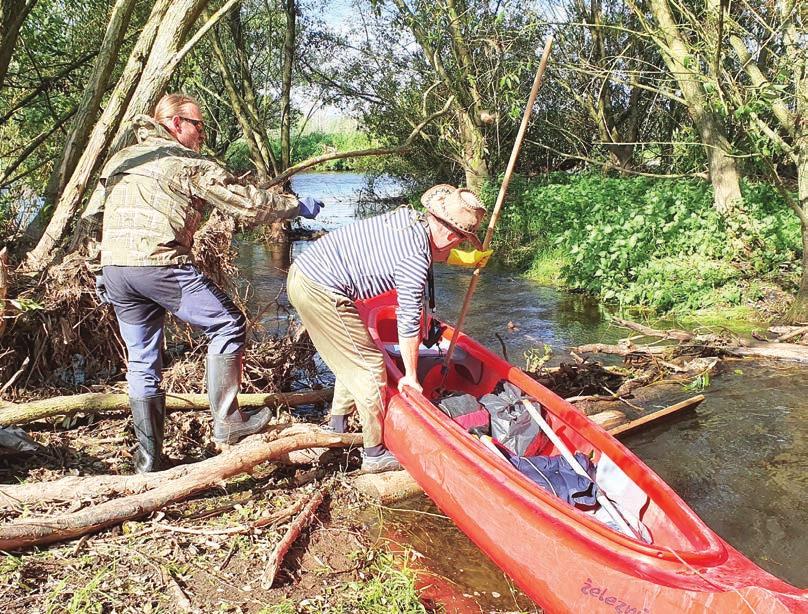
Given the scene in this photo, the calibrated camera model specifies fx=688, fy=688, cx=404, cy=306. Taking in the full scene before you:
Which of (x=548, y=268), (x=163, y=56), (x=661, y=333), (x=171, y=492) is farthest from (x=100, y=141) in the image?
(x=548, y=268)

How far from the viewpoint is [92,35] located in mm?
8852

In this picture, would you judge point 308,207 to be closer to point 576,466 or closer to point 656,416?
point 576,466

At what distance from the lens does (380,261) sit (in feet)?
12.7

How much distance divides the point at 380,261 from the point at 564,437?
1.49 meters

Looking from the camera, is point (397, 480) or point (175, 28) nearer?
point (397, 480)

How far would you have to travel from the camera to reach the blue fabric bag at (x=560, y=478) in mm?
3488

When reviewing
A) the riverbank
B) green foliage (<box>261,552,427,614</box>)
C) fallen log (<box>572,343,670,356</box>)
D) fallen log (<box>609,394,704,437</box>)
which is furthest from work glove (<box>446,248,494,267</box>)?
the riverbank

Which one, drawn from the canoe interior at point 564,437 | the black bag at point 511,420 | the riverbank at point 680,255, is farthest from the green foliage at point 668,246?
the black bag at point 511,420

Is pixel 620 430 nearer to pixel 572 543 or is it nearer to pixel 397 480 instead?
pixel 397 480

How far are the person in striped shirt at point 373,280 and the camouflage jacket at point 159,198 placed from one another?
488mm

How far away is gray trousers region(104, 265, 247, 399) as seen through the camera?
3.80 m

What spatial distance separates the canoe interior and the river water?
2.32 feet

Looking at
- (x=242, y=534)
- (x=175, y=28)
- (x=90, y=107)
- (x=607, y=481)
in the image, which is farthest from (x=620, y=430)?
(x=90, y=107)

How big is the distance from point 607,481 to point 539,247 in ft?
29.9
